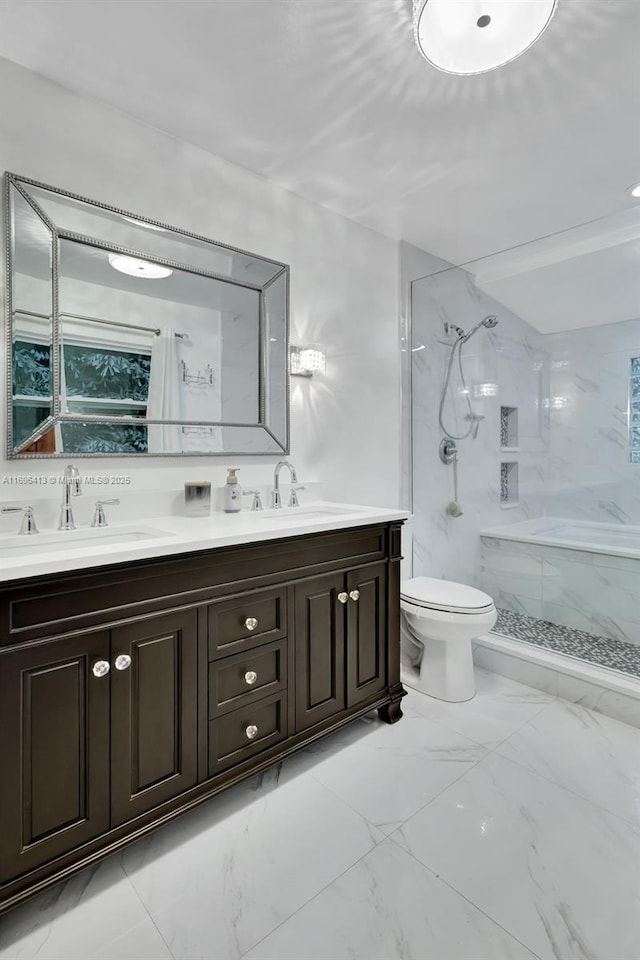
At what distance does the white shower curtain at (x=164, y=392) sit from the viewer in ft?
5.95

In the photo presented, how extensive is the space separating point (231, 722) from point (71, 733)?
0.48 metres

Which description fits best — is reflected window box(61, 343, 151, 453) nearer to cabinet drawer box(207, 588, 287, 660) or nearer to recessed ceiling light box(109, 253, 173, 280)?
recessed ceiling light box(109, 253, 173, 280)

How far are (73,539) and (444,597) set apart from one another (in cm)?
160

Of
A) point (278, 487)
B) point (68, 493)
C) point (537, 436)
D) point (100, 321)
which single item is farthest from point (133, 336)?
point (537, 436)

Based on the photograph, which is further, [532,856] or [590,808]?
[590,808]

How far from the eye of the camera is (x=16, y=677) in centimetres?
110

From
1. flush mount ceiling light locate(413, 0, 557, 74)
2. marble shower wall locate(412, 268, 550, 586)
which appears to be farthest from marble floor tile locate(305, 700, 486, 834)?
flush mount ceiling light locate(413, 0, 557, 74)

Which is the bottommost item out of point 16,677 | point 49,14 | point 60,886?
point 60,886

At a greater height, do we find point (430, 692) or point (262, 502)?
point (262, 502)

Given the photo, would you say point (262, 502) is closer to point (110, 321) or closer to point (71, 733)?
point (110, 321)

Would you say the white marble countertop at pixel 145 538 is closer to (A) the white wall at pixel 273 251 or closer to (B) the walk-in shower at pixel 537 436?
(A) the white wall at pixel 273 251

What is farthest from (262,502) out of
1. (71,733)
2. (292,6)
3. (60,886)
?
(292,6)

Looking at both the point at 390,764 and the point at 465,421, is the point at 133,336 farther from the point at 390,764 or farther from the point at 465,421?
the point at 465,421

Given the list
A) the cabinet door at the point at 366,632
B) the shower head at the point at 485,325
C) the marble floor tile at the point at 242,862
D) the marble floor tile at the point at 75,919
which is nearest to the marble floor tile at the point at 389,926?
the marble floor tile at the point at 242,862
